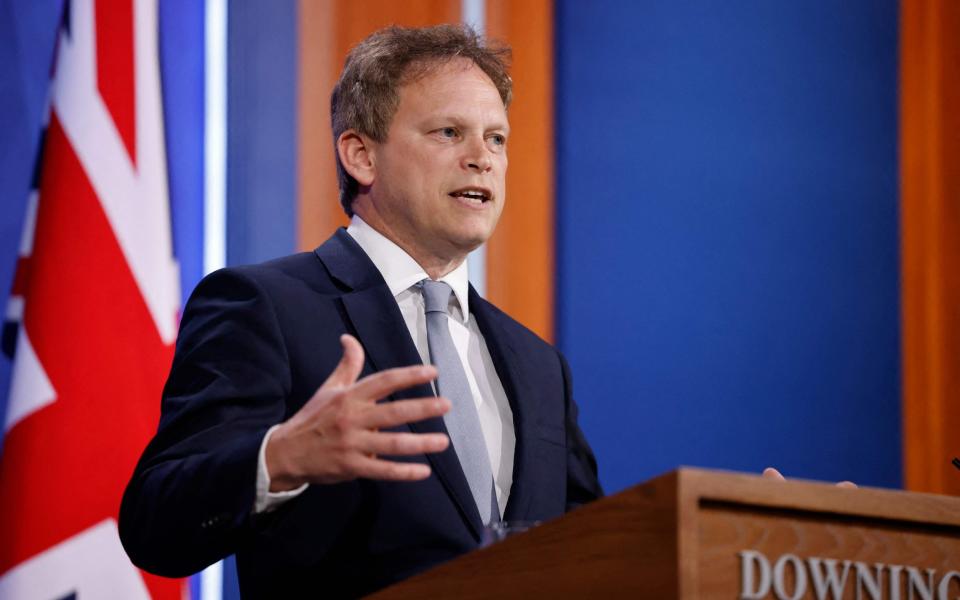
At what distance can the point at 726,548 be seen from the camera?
1080mm

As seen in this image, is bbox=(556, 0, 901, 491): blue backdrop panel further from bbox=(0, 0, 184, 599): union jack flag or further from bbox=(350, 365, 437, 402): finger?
bbox=(350, 365, 437, 402): finger

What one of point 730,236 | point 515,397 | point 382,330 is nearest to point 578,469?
point 515,397

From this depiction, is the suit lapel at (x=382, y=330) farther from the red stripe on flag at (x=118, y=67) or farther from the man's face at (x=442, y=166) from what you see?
the red stripe on flag at (x=118, y=67)

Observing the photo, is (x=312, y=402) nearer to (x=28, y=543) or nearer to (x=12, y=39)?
(x=28, y=543)

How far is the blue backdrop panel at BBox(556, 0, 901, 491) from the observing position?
3023 millimetres

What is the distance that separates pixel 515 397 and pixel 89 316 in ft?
2.49

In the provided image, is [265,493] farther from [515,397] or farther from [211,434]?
[515,397]

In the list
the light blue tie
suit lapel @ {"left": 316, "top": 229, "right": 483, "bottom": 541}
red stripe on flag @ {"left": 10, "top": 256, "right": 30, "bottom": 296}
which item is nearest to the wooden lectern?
suit lapel @ {"left": 316, "top": 229, "right": 483, "bottom": 541}

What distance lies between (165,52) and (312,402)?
4.29 ft

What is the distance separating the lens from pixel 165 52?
2.39m

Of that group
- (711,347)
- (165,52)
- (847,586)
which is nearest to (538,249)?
(711,347)

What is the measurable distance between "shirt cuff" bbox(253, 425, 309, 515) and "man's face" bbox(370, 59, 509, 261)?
2.33ft

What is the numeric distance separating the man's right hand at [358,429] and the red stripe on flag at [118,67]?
3.73ft

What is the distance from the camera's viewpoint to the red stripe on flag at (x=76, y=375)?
6.85ft
